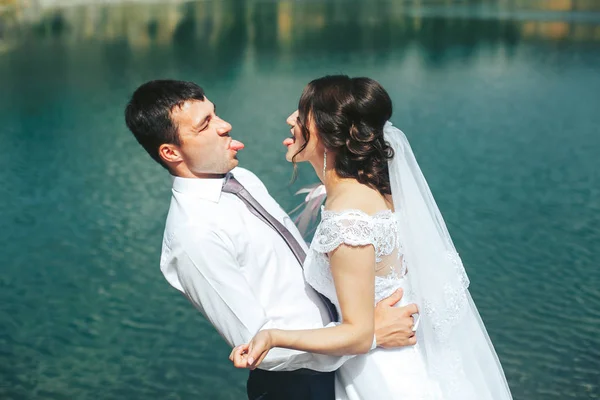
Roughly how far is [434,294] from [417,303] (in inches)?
2.4

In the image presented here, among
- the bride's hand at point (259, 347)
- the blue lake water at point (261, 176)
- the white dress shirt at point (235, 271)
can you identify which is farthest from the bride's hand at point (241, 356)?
the blue lake water at point (261, 176)

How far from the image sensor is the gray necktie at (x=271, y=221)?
233 cm

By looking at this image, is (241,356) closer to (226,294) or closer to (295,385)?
(226,294)

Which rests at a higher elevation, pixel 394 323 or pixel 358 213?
pixel 358 213

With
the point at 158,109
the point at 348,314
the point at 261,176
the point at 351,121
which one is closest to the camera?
the point at 348,314

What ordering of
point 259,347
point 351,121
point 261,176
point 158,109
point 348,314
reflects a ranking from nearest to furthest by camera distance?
point 259,347 < point 348,314 < point 351,121 < point 158,109 < point 261,176

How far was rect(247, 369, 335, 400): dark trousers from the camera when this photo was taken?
90.1 inches

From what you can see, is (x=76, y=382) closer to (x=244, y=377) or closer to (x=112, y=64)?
(x=244, y=377)

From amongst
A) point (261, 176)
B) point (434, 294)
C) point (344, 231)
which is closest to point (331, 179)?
point (344, 231)

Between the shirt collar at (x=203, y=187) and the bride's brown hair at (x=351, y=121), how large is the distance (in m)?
0.26

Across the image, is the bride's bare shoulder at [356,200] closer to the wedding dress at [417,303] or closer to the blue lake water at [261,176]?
the wedding dress at [417,303]

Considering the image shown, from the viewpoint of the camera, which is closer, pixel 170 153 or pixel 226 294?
pixel 226 294

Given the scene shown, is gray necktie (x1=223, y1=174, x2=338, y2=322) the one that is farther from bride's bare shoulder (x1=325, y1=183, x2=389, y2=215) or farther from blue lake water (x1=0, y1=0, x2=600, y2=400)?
blue lake water (x1=0, y1=0, x2=600, y2=400)

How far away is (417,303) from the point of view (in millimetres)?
2326
